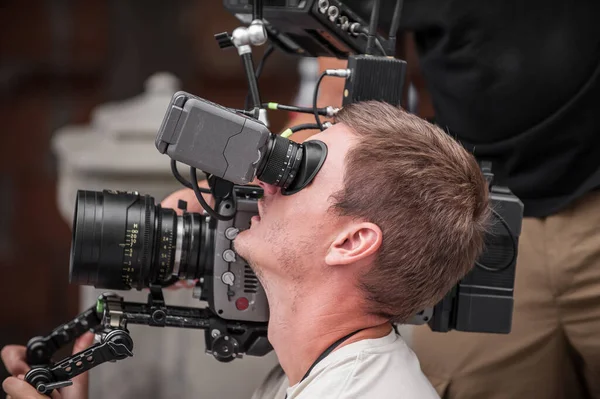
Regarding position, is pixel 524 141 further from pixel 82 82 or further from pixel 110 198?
pixel 82 82

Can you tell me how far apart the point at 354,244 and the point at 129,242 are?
41cm

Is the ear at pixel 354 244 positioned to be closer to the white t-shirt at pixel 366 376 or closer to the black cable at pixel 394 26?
the white t-shirt at pixel 366 376

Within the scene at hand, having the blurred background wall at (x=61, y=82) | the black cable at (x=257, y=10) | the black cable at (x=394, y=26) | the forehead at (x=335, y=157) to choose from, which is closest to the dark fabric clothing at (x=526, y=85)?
the black cable at (x=394, y=26)

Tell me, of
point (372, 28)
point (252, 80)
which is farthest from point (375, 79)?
point (252, 80)

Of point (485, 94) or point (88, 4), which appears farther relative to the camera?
point (88, 4)

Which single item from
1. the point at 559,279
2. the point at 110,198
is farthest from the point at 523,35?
the point at 110,198

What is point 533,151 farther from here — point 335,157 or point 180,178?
point 180,178

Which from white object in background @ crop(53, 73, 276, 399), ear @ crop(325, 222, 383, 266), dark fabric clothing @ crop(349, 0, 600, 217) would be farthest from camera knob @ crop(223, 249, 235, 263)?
white object in background @ crop(53, 73, 276, 399)

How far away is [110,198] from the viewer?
1574 millimetres

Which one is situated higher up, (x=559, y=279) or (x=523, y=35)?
(x=523, y=35)

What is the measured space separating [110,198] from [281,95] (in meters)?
2.98

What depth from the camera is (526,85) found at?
1.83 meters

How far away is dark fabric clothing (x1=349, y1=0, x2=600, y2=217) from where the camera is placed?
1.81 metres

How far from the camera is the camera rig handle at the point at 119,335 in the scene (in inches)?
60.6
